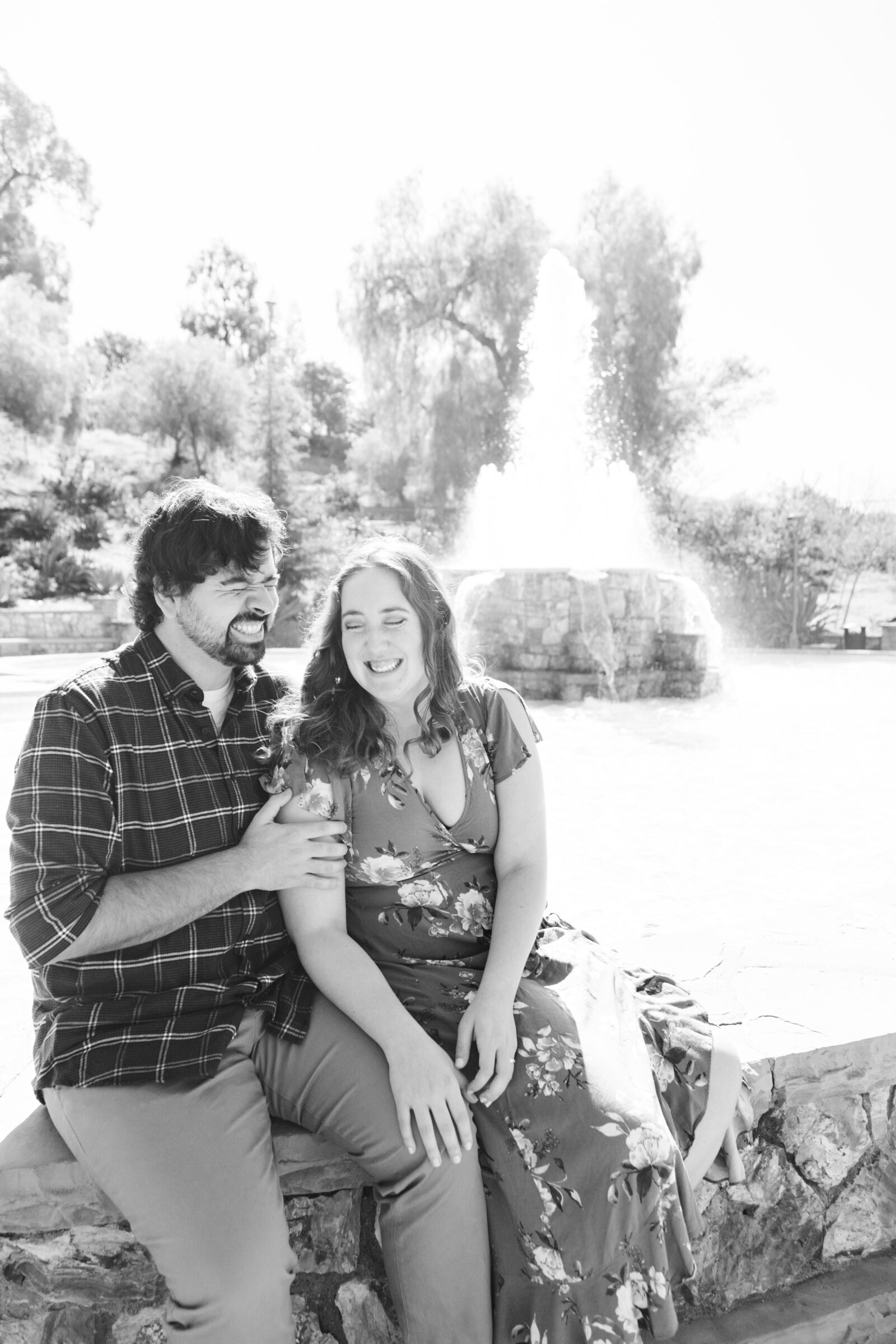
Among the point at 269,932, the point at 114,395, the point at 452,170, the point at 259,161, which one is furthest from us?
the point at 259,161

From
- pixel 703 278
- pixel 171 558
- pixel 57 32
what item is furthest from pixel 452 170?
pixel 171 558

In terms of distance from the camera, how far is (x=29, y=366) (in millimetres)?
17859

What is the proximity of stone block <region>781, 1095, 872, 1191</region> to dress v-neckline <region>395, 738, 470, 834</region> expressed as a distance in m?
0.68

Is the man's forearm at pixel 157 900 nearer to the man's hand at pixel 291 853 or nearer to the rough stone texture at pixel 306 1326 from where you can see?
the man's hand at pixel 291 853

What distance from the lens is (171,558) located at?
1.48 meters

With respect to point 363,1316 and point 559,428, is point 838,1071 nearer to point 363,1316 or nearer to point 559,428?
point 363,1316

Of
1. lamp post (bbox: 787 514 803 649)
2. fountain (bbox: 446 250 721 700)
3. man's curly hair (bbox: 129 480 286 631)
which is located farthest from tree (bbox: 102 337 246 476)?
man's curly hair (bbox: 129 480 286 631)

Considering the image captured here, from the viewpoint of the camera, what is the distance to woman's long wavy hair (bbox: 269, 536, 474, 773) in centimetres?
146

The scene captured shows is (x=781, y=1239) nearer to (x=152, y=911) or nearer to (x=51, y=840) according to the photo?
(x=152, y=911)

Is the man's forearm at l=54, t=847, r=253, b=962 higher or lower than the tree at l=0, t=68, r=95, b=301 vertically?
lower

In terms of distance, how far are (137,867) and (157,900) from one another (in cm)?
9

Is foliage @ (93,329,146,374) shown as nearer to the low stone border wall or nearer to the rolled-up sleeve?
the rolled-up sleeve

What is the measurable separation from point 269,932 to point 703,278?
807 inches

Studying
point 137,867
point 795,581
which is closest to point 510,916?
point 137,867
